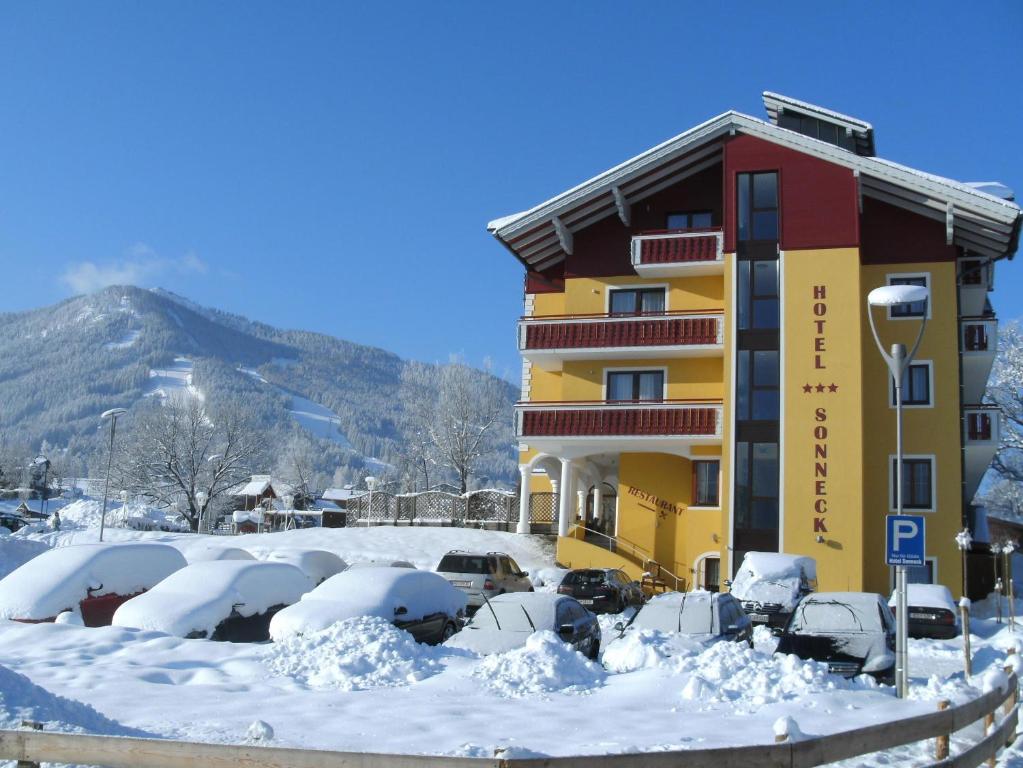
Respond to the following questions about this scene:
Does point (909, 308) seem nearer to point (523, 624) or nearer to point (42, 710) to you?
point (523, 624)

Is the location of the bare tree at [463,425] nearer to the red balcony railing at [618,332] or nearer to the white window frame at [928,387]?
the red balcony railing at [618,332]

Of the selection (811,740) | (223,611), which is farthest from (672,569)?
(811,740)

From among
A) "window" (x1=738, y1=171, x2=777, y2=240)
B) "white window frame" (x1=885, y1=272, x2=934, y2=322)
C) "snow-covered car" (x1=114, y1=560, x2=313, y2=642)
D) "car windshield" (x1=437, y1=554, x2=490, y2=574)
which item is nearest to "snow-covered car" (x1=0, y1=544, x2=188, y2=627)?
"snow-covered car" (x1=114, y1=560, x2=313, y2=642)

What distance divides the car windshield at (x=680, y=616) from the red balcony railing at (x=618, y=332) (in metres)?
15.4

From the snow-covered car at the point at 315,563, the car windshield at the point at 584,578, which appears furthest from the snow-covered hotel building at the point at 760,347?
the snow-covered car at the point at 315,563

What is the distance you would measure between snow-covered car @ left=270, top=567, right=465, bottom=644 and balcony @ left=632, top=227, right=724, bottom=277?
16.7 metres

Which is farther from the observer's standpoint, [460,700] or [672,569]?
[672,569]

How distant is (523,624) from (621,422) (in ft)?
54.9

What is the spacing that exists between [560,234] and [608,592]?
1334 cm

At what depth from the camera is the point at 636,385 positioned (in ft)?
112

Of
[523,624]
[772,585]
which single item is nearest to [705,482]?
[772,585]

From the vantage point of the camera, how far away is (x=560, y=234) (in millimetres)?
34406

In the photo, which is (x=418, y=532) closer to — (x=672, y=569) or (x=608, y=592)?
(x=672, y=569)

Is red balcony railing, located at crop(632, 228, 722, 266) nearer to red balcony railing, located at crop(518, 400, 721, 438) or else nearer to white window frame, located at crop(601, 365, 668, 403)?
white window frame, located at crop(601, 365, 668, 403)
